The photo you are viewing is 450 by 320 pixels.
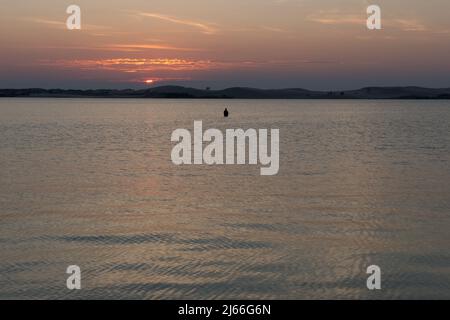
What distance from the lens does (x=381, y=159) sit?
157ft

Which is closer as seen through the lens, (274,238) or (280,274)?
(280,274)

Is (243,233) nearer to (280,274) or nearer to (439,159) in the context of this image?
(280,274)

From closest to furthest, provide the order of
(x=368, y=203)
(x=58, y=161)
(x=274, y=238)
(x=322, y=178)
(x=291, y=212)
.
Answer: (x=274, y=238) < (x=291, y=212) < (x=368, y=203) < (x=322, y=178) < (x=58, y=161)

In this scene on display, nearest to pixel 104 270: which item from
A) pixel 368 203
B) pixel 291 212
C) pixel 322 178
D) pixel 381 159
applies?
pixel 291 212

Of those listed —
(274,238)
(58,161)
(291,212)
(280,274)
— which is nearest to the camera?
(280,274)

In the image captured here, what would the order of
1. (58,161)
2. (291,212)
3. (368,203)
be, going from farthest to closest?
(58,161) < (368,203) < (291,212)

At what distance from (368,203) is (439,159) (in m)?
21.8

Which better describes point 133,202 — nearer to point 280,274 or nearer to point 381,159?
point 280,274

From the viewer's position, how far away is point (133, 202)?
27.2 metres

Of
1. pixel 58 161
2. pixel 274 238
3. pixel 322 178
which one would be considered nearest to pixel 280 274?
pixel 274 238

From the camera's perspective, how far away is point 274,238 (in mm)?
20266

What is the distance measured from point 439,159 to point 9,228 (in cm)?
3506

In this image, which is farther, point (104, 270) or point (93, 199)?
point (93, 199)
